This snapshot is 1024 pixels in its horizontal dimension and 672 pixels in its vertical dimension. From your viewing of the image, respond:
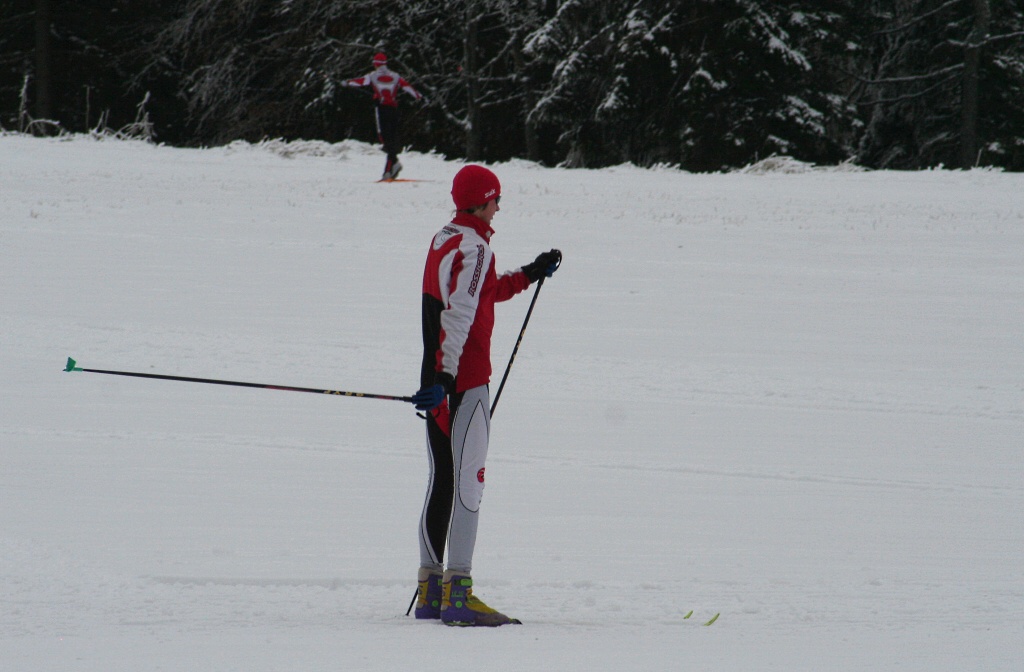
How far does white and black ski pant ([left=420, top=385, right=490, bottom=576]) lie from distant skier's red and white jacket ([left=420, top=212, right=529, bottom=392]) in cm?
11

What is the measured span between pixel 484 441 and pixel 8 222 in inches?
412

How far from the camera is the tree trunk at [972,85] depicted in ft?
92.2

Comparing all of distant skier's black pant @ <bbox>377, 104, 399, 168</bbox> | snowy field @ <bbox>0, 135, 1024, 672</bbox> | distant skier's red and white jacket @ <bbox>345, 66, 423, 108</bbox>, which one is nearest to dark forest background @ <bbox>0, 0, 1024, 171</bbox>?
distant skier's red and white jacket @ <bbox>345, 66, 423, 108</bbox>

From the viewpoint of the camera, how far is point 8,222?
1300 cm

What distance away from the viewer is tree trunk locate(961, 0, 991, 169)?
2811 centimetres

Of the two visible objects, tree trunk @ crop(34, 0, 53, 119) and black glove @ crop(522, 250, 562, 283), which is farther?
tree trunk @ crop(34, 0, 53, 119)

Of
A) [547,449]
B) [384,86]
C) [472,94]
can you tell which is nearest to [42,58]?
[472,94]

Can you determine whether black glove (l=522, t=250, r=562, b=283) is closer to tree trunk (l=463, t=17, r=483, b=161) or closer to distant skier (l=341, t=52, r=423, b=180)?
distant skier (l=341, t=52, r=423, b=180)

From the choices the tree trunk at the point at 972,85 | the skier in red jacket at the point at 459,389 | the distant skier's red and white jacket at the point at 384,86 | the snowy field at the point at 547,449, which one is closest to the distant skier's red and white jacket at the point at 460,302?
the skier in red jacket at the point at 459,389

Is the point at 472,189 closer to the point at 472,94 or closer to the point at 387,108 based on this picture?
the point at 387,108

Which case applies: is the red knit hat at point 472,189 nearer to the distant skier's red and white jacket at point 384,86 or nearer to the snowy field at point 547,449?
the snowy field at point 547,449

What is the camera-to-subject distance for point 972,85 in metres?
28.5

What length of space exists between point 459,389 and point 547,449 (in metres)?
2.50

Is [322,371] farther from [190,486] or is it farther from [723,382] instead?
[723,382]
